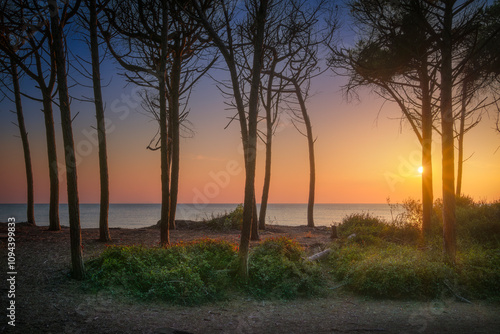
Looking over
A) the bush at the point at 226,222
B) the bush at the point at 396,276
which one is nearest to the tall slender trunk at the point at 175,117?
the bush at the point at 226,222

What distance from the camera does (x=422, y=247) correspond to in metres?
11.2

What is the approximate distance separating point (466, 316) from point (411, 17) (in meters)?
8.31

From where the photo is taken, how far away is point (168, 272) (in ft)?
23.6

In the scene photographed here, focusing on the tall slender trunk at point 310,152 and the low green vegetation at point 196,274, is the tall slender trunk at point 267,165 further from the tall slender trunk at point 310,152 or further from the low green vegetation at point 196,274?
the low green vegetation at point 196,274

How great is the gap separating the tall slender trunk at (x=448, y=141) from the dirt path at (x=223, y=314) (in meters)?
2.20

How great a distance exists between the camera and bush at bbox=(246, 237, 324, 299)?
739 centimetres

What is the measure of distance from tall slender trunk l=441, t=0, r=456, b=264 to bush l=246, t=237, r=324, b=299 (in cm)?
379

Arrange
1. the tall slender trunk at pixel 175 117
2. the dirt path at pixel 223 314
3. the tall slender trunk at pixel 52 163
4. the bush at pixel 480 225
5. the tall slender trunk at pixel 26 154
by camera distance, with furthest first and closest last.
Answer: the tall slender trunk at pixel 26 154
the tall slender trunk at pixel 52 163
the tall slender trunk at pixel 175 117
the bush at pixel 480 225
the dirt path at pixel 223 314

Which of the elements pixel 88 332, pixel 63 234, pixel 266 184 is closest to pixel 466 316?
pixel 88 332

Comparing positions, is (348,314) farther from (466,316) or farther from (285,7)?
(285,7)

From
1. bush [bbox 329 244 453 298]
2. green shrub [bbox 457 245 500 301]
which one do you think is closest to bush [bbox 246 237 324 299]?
bush [bbox 329 244 453 298]

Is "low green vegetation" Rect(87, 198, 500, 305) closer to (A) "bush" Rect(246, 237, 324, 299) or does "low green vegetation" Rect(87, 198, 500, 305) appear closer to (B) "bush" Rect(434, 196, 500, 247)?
(A) "bush" Rect(246, 237, 324, 299)

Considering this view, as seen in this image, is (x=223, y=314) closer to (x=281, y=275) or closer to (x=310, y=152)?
(x=281, y=275)

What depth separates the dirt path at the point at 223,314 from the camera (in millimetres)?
5352
